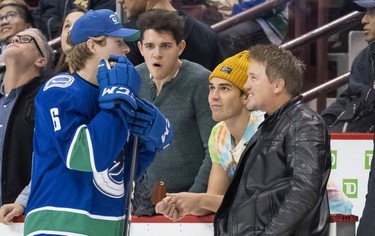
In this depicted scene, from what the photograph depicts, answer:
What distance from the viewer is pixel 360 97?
20.9 ft

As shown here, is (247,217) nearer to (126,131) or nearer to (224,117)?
(126,131)

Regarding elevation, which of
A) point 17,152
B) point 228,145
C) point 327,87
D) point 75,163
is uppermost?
point 75,163

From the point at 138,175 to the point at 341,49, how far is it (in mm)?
2928

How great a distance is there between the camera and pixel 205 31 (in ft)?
19.8

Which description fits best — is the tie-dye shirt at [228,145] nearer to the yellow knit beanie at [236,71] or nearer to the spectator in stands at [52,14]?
the yellow knit beanie at [236,71]

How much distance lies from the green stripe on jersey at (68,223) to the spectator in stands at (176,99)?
1.01 m

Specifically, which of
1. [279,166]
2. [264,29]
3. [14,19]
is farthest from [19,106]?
[264,29]

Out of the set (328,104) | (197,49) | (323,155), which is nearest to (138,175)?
(323,155)

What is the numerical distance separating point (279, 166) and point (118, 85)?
642 mm

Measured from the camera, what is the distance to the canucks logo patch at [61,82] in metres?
3.95

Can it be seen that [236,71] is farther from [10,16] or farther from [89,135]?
[10,16]

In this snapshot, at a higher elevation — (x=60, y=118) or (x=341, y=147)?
(x=60, y=118)

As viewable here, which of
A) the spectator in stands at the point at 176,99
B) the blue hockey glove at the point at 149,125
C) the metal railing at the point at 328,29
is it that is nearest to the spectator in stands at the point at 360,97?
the metal railing at the point at 328,29

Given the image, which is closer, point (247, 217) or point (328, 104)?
point (247, 217)
